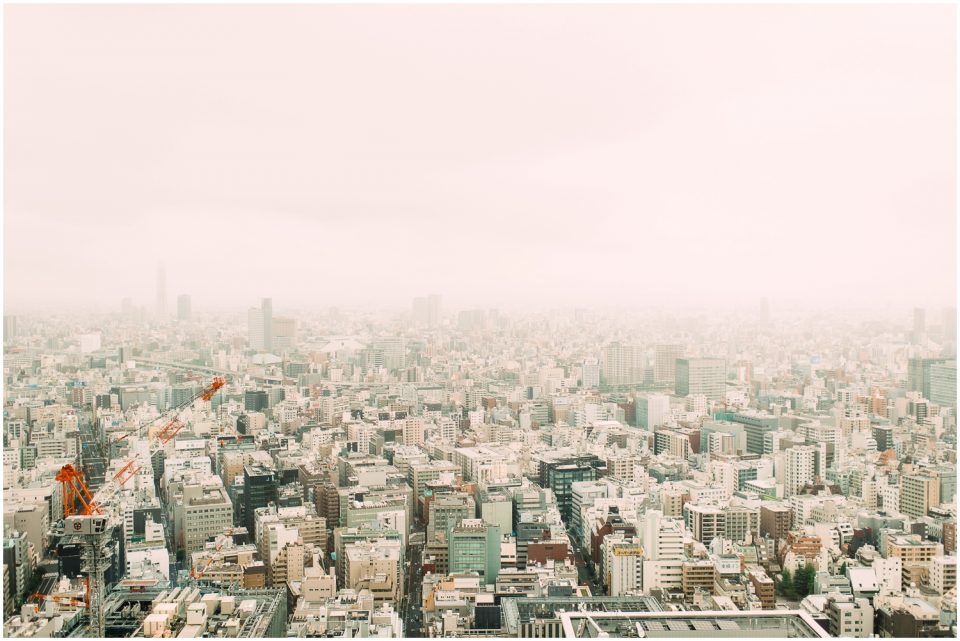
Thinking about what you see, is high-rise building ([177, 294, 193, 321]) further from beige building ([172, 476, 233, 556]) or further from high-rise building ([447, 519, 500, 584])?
high-rise building ([447, 519, 500, 584])

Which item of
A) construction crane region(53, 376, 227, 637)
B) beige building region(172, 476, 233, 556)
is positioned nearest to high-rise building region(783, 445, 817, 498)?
beige building region(172, 476, 233, 556)

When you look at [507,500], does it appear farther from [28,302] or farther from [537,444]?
[28,302]

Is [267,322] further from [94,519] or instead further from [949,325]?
[949,325]

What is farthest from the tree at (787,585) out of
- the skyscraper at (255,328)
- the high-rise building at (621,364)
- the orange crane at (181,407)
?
the orange crane at (181,407)

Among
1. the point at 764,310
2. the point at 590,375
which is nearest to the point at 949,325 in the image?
the point at 764,310

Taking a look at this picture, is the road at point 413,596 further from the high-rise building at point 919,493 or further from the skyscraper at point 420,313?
the high-rise building at point 919,493

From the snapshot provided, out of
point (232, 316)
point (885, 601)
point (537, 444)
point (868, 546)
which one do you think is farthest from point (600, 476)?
point (232, 316)

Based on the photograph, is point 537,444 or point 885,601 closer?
point 885,601
